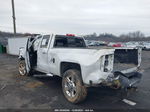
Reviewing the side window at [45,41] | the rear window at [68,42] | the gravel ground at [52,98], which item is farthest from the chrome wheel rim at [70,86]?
the side window at [45,41]

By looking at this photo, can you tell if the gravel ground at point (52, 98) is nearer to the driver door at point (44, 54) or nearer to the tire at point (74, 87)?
the tire at point (74, 87)

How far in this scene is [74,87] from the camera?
4.20 m

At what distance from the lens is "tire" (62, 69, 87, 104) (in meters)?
3.92

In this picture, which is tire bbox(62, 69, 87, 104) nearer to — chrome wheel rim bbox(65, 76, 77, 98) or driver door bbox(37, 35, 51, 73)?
chrome wheel rim bbox(65, 76, 77, 98)

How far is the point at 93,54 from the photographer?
351 centimetres

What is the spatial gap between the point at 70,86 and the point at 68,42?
6.32 ft

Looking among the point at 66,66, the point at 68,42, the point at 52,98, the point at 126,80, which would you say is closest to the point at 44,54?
the point at 68,42

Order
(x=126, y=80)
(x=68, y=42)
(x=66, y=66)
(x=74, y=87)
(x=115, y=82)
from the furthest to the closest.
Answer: (x=68, y=42) → (x=66, y=66) → (x=74, y=87) → (x=126, y=80) → (x=115, y=82)

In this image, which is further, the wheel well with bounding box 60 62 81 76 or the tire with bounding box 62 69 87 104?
the wheel well with bounding box 60 62 81 76

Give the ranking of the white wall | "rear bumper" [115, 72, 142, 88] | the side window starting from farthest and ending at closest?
the white wall < the side window < "rear bumper" [115, 72, 142, 88]

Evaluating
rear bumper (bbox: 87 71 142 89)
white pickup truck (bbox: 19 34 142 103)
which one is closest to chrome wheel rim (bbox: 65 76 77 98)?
white pickup truck (bbox: 19 34 142 103)

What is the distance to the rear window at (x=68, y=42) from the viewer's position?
532cm

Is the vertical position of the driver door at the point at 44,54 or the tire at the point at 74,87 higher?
the driver door at the point at 44,54

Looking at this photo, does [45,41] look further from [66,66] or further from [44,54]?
[66,66]
